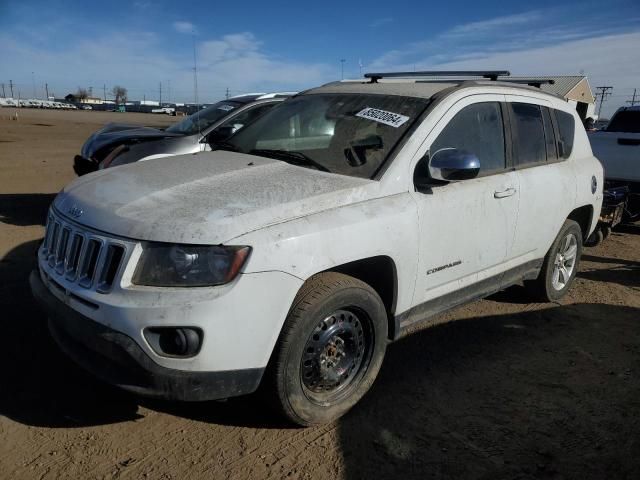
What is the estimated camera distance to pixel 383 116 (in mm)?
3543

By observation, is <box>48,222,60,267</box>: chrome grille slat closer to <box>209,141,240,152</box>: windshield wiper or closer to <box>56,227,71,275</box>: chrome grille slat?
<box>56,227,71,275</box>: chrome grille slat

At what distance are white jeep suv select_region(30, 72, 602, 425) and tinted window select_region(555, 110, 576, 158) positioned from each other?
0.35 meters

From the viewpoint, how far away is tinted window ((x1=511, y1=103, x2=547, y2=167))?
13.6 ft

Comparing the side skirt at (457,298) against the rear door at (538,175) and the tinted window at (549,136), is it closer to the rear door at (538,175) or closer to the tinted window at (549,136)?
the rear door at (538,175)

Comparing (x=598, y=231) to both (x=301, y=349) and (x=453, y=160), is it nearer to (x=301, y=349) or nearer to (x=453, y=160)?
(x=453, y=160)

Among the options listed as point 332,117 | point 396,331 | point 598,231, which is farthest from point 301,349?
point 598,231

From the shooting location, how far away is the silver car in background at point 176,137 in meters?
7.10

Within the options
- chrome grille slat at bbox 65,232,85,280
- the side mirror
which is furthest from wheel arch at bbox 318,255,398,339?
chrome grille slat at bbox 65,232,85,280

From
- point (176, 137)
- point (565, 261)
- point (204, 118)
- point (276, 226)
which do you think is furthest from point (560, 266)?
point (204, 118)

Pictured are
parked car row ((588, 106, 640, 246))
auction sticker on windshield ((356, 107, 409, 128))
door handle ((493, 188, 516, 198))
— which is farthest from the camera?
parked car row ((588, 106, 640, 246))

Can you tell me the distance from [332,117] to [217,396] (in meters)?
2.13

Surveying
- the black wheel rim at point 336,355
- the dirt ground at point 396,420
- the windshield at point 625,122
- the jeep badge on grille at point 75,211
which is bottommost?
the dirt ground at point 396,420

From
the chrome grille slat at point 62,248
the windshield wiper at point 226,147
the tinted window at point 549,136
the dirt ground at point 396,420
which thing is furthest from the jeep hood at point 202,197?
the tinted window at point 549,136

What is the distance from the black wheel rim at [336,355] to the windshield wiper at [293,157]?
0.94m
